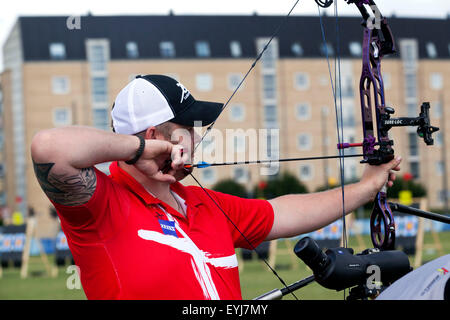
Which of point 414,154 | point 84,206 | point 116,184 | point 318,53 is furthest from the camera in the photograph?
point 414,154

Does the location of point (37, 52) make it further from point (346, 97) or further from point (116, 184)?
point (116, 184)

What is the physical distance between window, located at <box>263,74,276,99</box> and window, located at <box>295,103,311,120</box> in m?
1.57

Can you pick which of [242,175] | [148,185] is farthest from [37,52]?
[148,185]

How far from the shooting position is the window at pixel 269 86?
33.3 m

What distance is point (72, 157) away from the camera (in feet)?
5.15

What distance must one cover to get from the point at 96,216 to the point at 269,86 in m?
32.1

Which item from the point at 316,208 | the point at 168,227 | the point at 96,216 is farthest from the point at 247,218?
the point at 96,216

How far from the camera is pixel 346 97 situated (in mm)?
32094

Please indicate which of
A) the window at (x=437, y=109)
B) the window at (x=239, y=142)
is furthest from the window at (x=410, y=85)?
the window at (x=239, y=142)

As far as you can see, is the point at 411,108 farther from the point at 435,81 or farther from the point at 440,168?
the point at 440,168

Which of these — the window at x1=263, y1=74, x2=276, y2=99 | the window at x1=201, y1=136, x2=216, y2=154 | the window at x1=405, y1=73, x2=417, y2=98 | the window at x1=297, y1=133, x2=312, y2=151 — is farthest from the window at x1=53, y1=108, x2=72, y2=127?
the window at x1=201, y1=136, x2=216, y2=154
